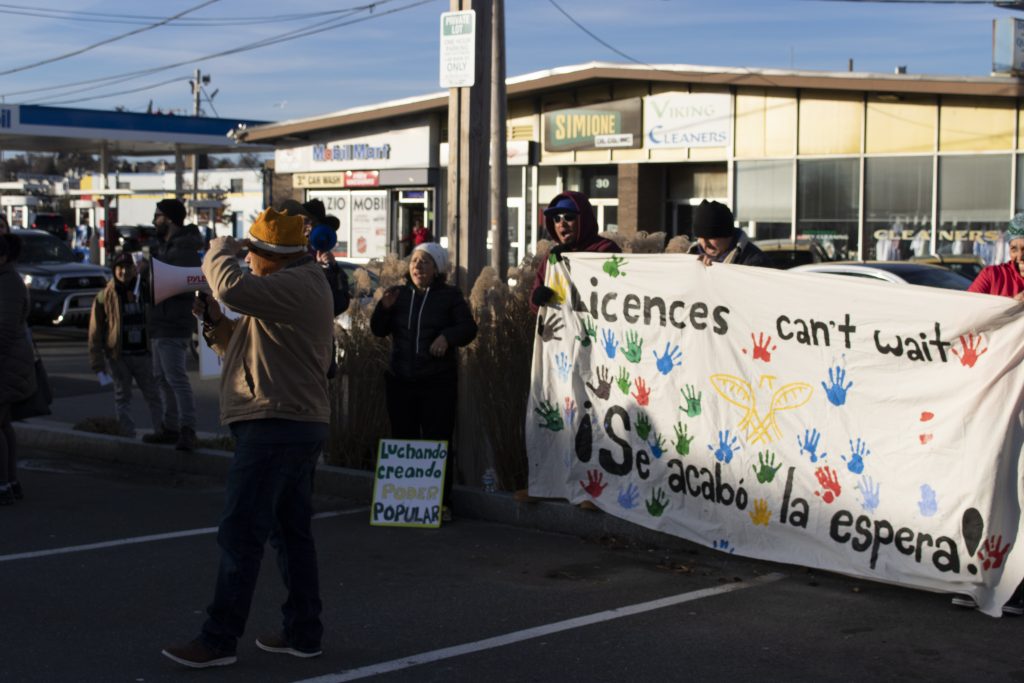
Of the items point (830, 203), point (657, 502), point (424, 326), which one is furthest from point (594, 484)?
point (830, 203)

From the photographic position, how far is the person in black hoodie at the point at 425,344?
8.38 metres

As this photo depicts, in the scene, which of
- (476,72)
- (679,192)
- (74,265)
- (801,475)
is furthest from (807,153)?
(801,475)

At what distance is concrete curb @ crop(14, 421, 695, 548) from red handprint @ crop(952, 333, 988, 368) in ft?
6.90

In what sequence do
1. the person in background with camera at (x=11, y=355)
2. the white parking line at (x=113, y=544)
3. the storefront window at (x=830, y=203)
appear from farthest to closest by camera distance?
the storefront window at (x=830, y=203) → the person in background with camera at (x=11, y=355) → the white parking line at (x=113, y=544)

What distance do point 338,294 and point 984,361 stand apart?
424 cm

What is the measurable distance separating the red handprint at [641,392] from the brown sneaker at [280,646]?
114 inches

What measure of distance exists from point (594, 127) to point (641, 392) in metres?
23.2

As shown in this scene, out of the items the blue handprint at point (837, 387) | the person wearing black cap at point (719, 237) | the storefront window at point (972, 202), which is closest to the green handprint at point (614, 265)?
the person wearing black cap at point (719, 237)

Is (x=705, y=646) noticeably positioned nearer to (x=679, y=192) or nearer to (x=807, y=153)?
(x=807, y=153)

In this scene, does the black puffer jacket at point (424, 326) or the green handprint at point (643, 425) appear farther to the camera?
the black puffer jacket at point (424, 326)

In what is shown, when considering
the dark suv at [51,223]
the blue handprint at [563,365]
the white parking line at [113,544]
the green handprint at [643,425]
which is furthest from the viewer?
the dark suv at [51,223]

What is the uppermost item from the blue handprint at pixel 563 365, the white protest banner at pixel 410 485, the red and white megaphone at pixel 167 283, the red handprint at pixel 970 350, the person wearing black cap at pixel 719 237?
the person wearing black cap at pixel 719 237

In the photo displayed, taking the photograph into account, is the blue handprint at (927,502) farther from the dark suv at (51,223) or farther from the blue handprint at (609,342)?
the dark suv at (51,223)

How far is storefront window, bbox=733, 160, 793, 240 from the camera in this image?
27812 millimetres
